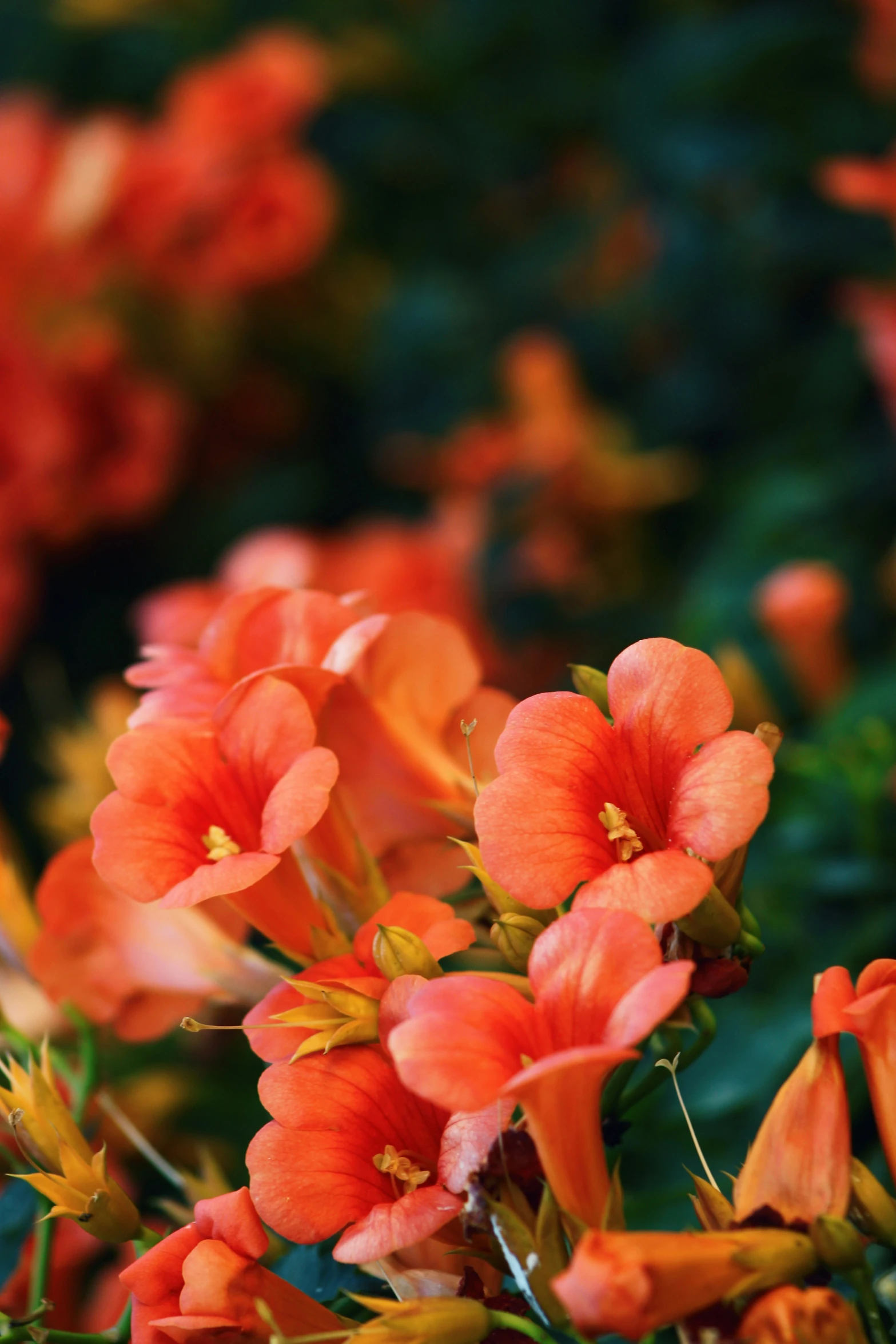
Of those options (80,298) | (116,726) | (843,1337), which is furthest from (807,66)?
(843,1337)

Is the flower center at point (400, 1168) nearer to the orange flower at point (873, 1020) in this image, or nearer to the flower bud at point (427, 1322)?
the flower bud at point (427, 1322)

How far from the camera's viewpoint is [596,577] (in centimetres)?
130

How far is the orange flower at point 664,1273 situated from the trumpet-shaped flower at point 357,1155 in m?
0.06

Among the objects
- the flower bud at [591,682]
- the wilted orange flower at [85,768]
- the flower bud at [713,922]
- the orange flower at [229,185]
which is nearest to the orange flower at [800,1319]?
the flower bud at [713,922]

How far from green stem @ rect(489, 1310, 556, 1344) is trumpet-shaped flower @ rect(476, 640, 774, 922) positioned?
0.14 m

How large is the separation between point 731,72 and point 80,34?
3.28 ft

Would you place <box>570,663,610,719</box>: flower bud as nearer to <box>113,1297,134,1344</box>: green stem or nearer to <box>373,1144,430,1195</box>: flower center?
<box>373,1144,430,1195</box>: flower center

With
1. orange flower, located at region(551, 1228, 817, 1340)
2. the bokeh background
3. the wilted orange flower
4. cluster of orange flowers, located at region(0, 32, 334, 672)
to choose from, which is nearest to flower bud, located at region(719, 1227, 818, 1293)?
orange flower, located at region(551, 1228, 817, 1340)

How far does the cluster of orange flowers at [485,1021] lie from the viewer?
1.23 feet

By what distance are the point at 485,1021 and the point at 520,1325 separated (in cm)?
11

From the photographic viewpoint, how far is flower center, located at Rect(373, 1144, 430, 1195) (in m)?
0.43

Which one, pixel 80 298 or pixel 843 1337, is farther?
pixel 80 298

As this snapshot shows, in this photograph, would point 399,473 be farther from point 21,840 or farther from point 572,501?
point 21,840

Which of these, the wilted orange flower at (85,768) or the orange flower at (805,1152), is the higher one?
the orange flower at (805,1152)
